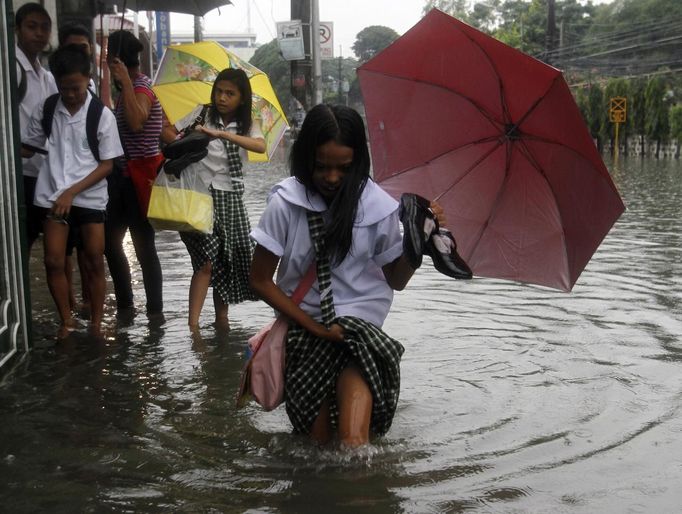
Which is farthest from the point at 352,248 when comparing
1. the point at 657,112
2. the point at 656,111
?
the point at 656,111

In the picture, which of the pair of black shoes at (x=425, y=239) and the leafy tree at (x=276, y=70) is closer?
the pair of black shoes at (x=425, y=239)

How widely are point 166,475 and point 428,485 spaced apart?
997 millimetres

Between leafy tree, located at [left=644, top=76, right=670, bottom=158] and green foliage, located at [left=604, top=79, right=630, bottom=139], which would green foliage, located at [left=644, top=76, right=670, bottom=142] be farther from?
green foliage, located at [left=604, top=79, right=630, bottom=139]

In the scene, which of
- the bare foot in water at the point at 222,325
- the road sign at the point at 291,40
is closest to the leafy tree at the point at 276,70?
the road sign at the point at 291,40

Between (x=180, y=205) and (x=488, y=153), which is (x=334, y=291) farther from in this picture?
A: (x=180, y=205)

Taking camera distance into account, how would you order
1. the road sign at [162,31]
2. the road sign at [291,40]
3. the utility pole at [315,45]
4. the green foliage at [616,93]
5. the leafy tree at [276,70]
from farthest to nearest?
the leafy tree at [276,70] → the road sign at [162,31] → the green foliage at [616,93] → the utility pole at [315,45] → the road sign at [291,40]

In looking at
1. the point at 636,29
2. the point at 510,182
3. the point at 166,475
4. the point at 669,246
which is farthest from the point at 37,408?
the point at 636,29

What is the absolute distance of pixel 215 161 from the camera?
665cm

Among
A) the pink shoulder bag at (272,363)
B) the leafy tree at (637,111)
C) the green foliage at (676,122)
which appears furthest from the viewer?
the leafy tree at (637,111)

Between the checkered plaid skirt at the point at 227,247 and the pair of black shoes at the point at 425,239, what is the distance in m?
2.95

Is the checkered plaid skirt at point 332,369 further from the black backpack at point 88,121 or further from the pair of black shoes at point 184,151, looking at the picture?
the black backpack at point 88,121

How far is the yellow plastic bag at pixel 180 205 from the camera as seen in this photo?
6430 millimetres

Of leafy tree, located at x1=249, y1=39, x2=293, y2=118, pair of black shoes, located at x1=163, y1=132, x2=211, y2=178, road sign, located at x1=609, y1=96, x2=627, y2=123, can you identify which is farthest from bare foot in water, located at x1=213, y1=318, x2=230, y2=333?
leafy tree, located at x1=249, y1=39, x2=293, y2=118

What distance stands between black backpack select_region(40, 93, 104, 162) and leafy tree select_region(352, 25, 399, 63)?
105383 mm
